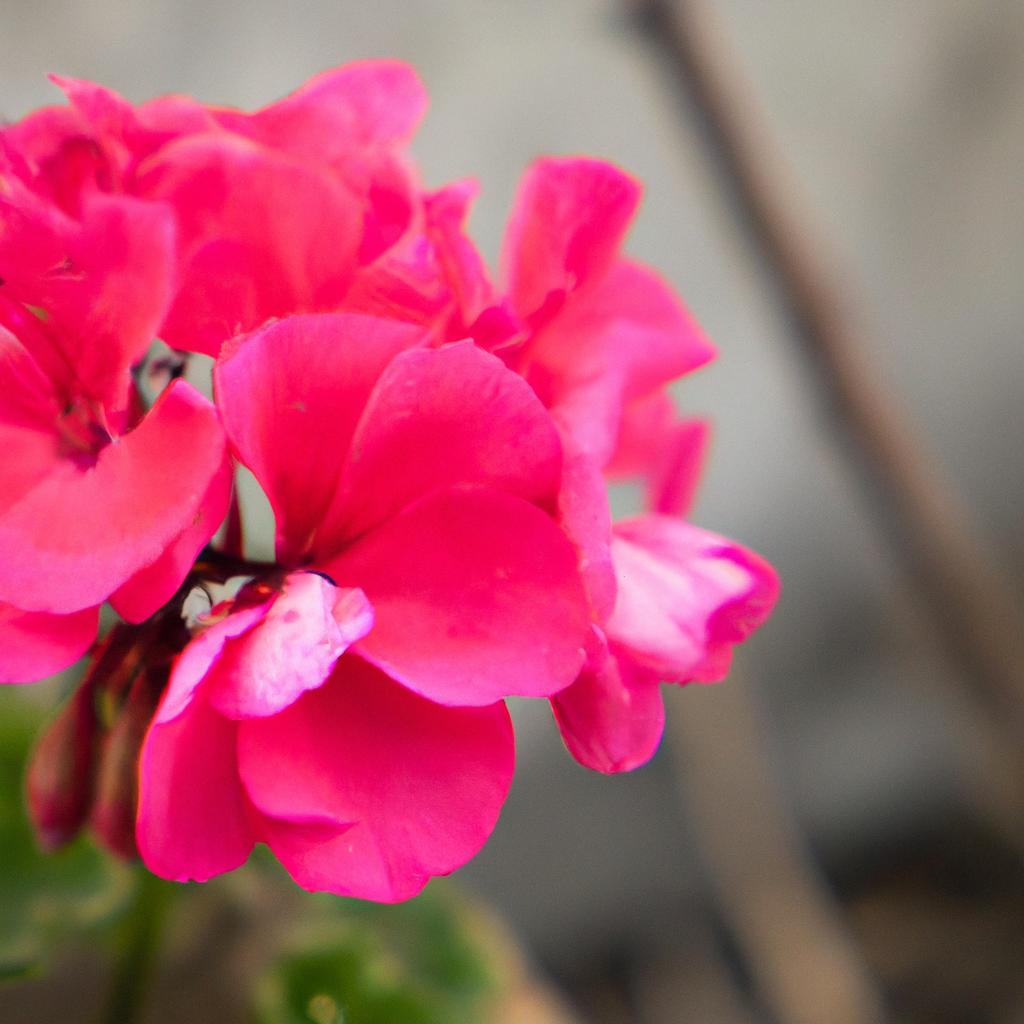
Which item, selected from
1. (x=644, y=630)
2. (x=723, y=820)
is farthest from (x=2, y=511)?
(x=723, y=820)

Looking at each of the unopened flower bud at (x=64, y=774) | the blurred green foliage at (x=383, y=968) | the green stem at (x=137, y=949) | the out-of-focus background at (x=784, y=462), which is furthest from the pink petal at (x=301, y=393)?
the out-of-focus background at (x=784, y=462)

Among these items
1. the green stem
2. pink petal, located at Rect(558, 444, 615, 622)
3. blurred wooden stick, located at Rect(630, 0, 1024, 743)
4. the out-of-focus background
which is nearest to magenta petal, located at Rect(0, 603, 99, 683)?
pink petal, located at Rect(558, 444, 615, 622)

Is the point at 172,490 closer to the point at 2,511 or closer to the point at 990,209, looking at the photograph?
the point at 2,511

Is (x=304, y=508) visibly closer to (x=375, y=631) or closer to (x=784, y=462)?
(x=375, y=631)

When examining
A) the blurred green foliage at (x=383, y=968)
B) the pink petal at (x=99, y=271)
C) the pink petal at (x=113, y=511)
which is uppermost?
the pink petal at (x=99, y=271)

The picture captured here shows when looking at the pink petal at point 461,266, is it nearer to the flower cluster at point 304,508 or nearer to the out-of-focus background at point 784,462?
the flower cluster at point 304,508

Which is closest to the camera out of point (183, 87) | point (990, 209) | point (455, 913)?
point (455, 913)

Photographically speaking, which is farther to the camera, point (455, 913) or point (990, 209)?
point (990, 209)

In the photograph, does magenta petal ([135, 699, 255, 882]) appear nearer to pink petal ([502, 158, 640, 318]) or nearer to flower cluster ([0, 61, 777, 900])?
flower cluster ([0, 61, 777, 900])
